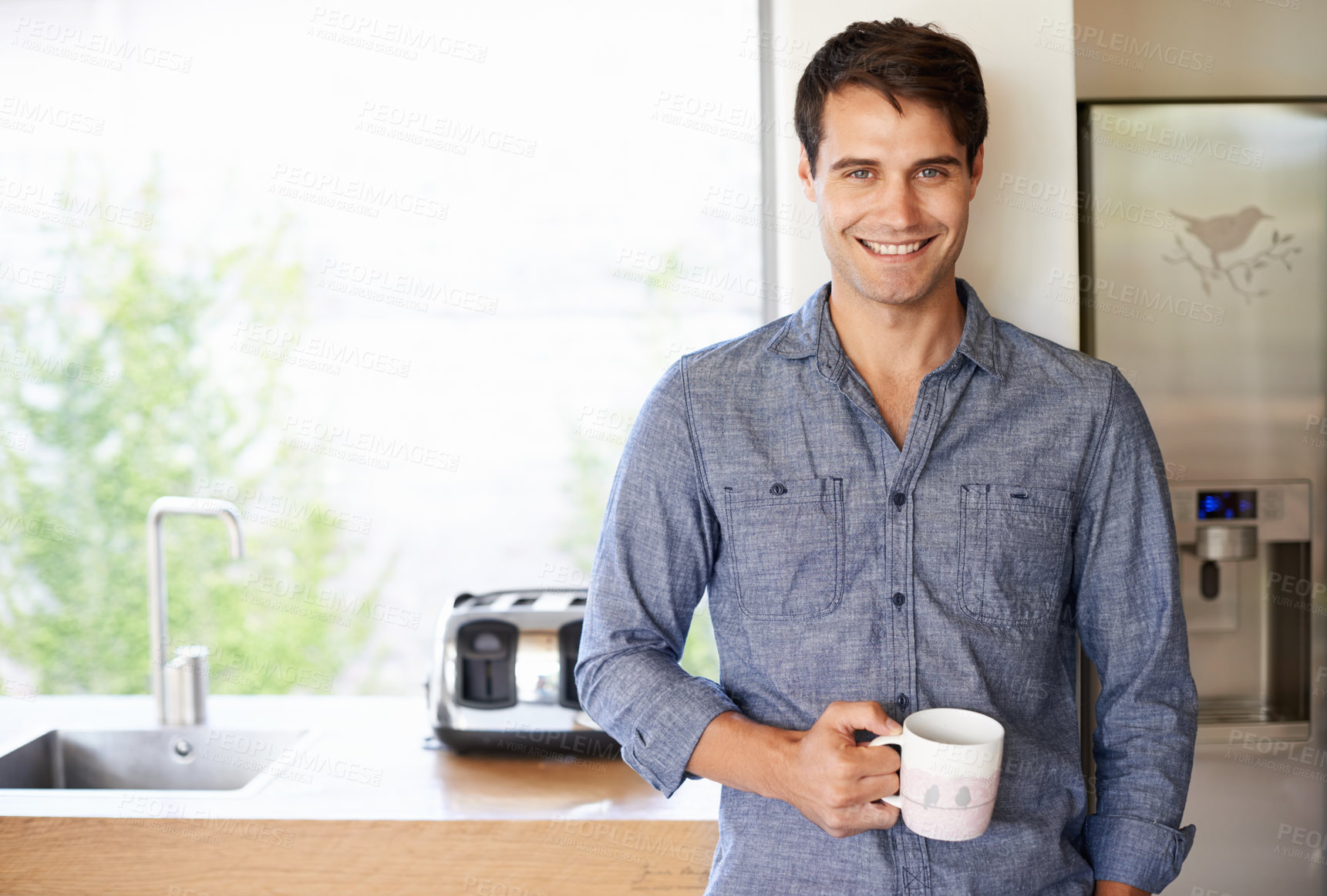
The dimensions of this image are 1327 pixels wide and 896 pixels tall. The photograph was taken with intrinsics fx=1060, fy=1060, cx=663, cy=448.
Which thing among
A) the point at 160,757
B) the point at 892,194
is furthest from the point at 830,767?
the point at 160,757

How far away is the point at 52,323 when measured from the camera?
355 cm

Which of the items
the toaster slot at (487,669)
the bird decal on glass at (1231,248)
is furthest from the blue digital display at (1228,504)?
the toaster slot at (487,669)

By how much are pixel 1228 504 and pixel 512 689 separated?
1.26m

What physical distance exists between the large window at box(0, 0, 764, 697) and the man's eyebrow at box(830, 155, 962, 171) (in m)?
2.10

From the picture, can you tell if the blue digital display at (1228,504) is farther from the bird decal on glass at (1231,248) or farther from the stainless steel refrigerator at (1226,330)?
the bird decal on glass at (1231,248)

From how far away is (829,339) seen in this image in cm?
118

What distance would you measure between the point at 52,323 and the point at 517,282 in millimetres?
1572

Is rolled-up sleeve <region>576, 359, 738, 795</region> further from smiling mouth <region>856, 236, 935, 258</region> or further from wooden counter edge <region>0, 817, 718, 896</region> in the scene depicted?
wooden counter edge <region>0, 817, 718, 896</region>

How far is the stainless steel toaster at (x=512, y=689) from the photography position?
1.72 metres

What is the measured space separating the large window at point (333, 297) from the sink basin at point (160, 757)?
1.76 metres

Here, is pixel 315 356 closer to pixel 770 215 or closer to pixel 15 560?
pixel 15 560

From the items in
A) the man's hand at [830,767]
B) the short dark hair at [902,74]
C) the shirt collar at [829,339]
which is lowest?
the man's hand at [830,767]

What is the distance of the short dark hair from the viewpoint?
1099 millimetres

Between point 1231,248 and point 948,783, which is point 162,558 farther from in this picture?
point 1231,248
